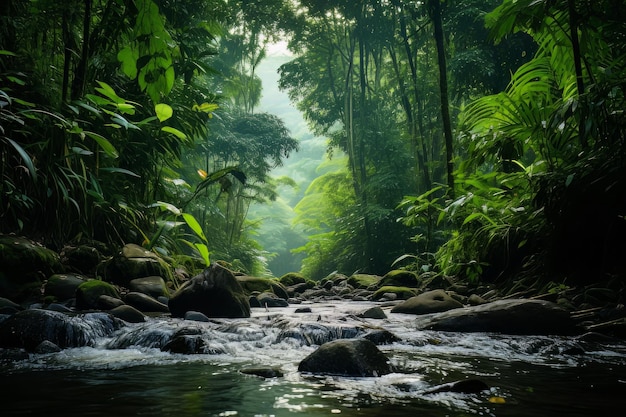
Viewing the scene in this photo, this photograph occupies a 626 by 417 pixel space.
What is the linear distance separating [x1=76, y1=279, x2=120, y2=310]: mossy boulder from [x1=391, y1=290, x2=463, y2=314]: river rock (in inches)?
124

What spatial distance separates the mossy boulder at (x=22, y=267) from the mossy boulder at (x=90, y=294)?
0.45m

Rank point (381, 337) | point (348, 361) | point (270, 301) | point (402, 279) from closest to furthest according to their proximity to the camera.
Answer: point (348, 361) < point (381, 337) < point (270, 301) < point (402, 279)

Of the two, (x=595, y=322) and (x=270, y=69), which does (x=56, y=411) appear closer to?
(x=595, y=322)

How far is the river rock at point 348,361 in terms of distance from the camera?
8.18 feet

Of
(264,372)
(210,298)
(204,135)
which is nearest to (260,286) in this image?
(204,135)

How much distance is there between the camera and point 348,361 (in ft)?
8.31

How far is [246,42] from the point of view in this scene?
769 inches

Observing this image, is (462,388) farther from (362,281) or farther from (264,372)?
(362,281)

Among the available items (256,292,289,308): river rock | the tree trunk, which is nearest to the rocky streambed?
(256,292,289,308): river rock

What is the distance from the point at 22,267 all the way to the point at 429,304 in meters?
4.16

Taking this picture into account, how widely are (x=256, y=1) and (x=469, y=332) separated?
14.7 meters

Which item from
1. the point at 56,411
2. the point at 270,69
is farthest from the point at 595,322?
the point at 270,69

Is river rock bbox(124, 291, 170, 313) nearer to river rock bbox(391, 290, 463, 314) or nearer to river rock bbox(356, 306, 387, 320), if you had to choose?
river rock bbox(356, 306, 387, 320)

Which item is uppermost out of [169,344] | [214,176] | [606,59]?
[606,59]
